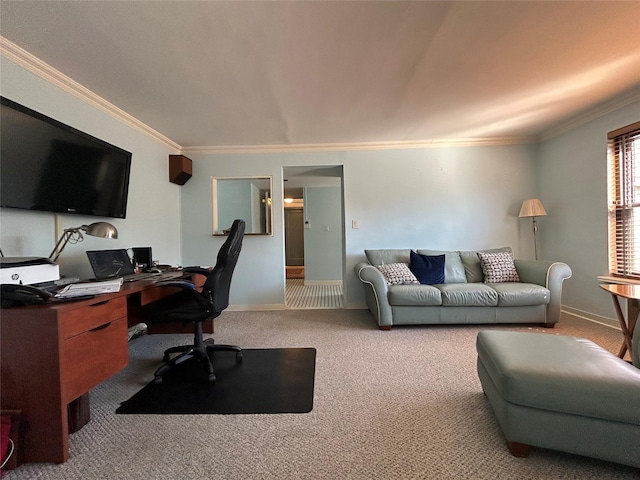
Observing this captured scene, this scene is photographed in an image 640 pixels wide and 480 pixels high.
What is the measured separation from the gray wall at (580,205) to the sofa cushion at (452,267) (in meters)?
1.26

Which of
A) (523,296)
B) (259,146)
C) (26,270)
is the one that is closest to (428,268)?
(523,296)

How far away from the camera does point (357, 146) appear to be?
12.1 ft

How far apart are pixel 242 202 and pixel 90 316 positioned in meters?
3.38

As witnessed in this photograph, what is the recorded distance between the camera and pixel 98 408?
5.21 ft

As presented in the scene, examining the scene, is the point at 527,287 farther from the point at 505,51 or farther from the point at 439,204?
the point at 505,51

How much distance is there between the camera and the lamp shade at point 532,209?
3312 millimetres

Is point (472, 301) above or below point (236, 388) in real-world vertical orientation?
above

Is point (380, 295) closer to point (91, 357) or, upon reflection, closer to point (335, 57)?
point (335, 57)

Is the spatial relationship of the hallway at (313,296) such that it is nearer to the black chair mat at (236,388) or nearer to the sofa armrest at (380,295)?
the sofa armrest at (380,295)

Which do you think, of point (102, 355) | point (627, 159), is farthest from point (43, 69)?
point (627, 159)

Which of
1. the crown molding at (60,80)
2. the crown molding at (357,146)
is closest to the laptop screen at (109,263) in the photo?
the crown molding at (60,80)

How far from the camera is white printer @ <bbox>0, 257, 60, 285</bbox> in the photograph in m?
1.29

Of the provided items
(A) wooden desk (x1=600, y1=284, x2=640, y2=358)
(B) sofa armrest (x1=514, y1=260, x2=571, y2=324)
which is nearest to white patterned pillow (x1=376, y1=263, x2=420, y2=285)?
(B) sofa armrest (x1=514, y1=260, x2=571, y2=324)

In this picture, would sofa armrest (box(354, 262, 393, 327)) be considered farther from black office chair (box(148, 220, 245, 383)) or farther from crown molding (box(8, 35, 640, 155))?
crown molding (box(8, 35, 640, 155))
